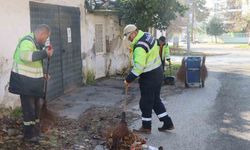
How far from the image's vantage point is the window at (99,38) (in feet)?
47.9

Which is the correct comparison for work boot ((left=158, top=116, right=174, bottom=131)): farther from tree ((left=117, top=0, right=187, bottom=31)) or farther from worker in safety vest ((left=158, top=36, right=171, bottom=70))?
tree ((left=117, top=0, right=187, bottom=31))

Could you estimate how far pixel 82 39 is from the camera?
13.0 meters

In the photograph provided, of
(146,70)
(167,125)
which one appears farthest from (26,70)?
(167,125)

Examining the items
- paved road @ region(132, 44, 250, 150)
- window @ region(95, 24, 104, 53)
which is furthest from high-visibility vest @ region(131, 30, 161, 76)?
window @ region(95, 24, 104, 53)

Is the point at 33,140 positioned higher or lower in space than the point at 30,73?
lower

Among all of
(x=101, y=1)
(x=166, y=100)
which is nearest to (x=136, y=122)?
(x=166, y=100)

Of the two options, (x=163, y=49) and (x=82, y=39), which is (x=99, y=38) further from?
(x=163, y=49)

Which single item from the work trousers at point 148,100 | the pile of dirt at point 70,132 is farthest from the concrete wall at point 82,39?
the work trousers at point 148,100

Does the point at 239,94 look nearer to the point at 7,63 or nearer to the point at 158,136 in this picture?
the point at 158,136

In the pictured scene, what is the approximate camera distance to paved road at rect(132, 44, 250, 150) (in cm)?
690

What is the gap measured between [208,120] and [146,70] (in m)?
2.16

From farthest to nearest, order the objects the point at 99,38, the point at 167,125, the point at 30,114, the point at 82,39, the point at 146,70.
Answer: the point at 99,38 < the point at 82,39 < the point at 167,125 < the point at 146,70 < the point at 30,114

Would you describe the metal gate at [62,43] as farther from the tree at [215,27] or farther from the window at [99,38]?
the tree at [215,27]

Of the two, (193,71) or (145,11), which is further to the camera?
(145,11)
